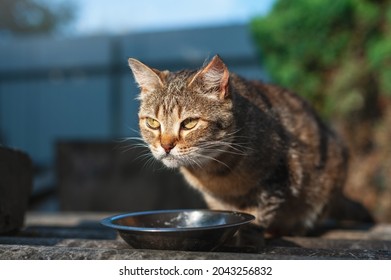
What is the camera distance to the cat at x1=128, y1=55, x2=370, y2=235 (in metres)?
2.53

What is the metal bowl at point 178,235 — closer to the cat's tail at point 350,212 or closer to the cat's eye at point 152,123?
the cat's eye at point 152,123

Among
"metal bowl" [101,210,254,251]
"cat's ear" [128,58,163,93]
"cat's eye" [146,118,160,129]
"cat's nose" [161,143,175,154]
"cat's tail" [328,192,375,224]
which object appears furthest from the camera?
"cat's tail" [328,192,375,224]

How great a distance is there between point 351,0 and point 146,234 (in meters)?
3.78

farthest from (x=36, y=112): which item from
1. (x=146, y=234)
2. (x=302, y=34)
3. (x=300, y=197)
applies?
(x=146, y=234)

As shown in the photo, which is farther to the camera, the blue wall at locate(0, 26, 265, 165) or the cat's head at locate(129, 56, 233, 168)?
the blue wall at locate(0, 26, 265, 165)

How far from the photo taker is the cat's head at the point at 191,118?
248cm

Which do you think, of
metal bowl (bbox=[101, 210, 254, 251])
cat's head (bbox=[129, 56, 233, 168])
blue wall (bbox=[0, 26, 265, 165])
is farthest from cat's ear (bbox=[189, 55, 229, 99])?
blue wall (bbox=[0, 26, 265, 165])

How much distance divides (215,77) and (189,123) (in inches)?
10.1

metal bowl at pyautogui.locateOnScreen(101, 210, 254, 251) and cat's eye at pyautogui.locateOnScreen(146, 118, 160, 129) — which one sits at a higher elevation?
cat's eye at pyautogui.locateOnScreen(146, 118, 160, 129)

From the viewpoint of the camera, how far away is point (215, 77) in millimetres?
2555

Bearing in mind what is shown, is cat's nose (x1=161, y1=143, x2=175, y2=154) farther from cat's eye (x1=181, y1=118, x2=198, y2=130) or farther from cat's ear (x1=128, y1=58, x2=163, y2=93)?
cat's ear (x1=128, y1=58, x2=163, y2=93)

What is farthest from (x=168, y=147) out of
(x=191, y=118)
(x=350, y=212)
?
(x=350, y=212)

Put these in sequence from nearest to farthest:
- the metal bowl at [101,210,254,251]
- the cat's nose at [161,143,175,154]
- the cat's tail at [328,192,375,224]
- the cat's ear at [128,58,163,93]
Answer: the metal bowl at [101,210,254,251] < the cat's nose at [161,143,175,154] < the cat's ear at [128,58,163,93] < the cat's tail at [328,192,375,224]

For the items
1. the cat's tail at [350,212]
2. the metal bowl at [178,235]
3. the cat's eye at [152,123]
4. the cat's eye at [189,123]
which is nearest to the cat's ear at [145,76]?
the cat's eye at [152,123]
